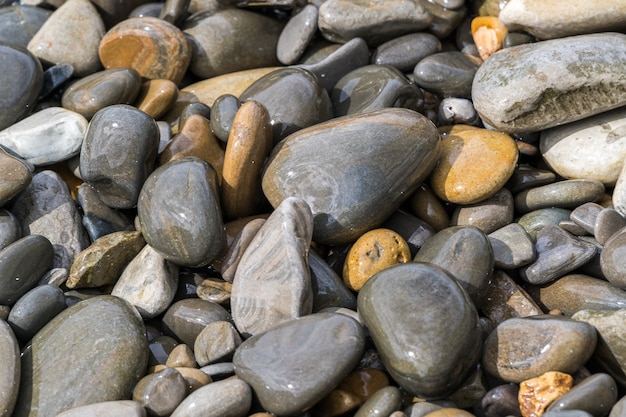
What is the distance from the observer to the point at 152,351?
12.4 feet

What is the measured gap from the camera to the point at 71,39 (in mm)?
5266

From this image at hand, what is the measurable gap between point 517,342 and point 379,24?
8.49 ft

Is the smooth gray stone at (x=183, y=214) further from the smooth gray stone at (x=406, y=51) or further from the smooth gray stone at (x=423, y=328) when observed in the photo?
the smooth gray stone at (x=406, y=51)

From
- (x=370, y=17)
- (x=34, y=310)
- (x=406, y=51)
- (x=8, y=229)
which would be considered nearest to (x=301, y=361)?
(x=34, y=310)

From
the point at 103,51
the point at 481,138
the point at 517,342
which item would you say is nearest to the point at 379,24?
the point at 481,138

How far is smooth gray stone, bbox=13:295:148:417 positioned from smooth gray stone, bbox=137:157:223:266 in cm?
40

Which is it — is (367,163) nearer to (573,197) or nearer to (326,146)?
(326,146)

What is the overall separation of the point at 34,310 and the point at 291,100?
1.88 metres

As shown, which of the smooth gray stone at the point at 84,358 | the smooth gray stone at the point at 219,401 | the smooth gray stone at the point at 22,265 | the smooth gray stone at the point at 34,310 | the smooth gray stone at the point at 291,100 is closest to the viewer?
the smooth gray stone at the point at 219,401

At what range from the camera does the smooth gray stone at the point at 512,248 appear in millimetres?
3875

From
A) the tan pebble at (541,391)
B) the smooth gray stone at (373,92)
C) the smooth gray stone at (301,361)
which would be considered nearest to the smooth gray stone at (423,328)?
the smooth gray stone at (301,361)

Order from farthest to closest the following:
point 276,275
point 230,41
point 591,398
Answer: point 230,41 < point 276,275 < point 591,398

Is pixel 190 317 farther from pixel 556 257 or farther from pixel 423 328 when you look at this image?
pixel 556 257

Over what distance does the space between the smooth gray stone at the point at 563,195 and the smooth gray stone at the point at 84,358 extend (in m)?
2.26
